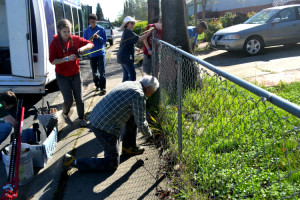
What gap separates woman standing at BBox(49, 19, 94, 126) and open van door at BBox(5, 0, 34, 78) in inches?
48.8

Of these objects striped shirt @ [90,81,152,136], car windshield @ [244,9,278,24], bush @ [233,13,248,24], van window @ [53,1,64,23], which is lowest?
striped shirt @ [90,81,152,136]

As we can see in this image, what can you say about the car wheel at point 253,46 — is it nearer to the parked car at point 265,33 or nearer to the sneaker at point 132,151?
the parked car at point 265,33

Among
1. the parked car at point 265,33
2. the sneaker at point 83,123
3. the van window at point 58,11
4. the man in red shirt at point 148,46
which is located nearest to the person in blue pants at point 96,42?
the man in red shirt at point 148,46

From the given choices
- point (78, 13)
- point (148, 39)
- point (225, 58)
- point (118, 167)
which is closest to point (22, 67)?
point (148, 39)

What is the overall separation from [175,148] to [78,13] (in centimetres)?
1192

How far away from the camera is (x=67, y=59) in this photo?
4.33m

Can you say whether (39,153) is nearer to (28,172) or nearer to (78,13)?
(28,172)

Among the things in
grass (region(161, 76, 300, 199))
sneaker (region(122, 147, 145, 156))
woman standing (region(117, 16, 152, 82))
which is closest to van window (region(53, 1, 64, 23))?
woman standing (region(117, 16, 152, 82))

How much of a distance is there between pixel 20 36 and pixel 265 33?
8.19m

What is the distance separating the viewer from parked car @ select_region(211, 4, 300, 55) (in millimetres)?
9906

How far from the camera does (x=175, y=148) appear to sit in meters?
3.45

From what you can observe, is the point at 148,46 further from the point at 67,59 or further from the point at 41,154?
the point at 41,154

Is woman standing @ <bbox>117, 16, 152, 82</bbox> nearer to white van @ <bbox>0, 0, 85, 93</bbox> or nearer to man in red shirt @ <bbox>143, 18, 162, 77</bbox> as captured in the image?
man in red shirt @ <bbox>143, 18, 162, 77</bbox>

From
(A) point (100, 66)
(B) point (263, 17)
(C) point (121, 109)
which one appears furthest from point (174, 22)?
(B) point (263, 17)
